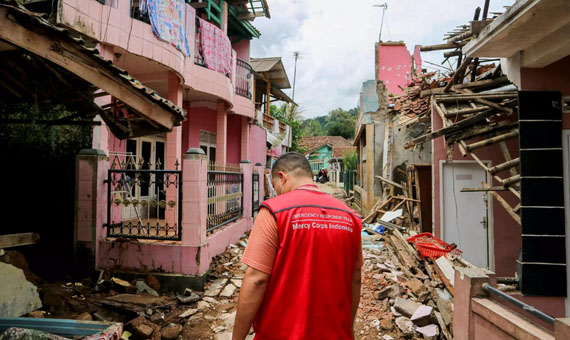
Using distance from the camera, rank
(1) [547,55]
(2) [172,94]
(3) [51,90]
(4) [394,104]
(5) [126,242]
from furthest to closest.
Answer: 1. (4) [394,104]
2. (2) [172,94]
3. (5) [126,242]
4. (3) [51,90]
5. (1) [547,55]

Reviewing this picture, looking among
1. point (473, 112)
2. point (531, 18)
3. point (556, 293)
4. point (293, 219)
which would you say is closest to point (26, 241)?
point (293, 219)

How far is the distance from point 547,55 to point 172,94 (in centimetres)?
751

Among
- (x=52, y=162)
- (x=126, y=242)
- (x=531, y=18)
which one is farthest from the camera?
(x=52, y=162)

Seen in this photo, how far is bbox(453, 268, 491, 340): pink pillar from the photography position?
2943 mm

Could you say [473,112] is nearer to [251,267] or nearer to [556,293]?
[556,293]

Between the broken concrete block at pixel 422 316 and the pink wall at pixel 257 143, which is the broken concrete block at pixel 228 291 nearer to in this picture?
the broken concrete block at pixel 422 316

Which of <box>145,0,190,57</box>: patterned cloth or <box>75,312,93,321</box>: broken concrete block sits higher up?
<box>145,0,190,57</box>: patterned cloth

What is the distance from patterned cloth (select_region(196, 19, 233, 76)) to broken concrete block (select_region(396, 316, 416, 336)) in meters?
8.26

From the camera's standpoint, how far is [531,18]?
9.75ft

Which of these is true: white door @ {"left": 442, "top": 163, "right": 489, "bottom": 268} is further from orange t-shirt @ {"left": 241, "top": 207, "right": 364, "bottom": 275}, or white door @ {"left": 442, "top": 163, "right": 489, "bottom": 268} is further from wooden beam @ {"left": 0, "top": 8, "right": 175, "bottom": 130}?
orange t-shirt @ {"left": 241, "top": 207, "right": 364, "bottom": 275}

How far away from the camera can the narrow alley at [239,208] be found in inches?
76.2

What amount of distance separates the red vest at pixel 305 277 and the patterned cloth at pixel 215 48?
8.81 m

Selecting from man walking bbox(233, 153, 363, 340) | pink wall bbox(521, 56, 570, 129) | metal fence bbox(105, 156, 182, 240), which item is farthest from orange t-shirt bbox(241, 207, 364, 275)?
metal fence bbox(105, 156, 182, 240)

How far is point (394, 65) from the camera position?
15.9 meters
